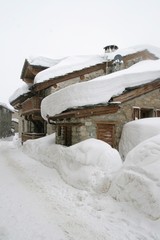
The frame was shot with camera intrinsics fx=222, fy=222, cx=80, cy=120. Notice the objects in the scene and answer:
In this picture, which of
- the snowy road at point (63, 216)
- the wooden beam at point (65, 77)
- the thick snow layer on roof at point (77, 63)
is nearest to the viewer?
the snowy road at point (63, 216)

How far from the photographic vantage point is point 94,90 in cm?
1012

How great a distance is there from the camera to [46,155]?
11.6 meters

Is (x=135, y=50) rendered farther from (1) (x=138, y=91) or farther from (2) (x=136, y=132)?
(2) (x=136, y=132)

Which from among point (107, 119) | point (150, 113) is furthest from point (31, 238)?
point (150, 113)

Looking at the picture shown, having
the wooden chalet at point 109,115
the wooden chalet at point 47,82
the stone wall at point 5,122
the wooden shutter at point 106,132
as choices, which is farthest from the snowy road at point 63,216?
the stone wall at point 5,122

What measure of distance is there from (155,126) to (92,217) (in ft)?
18.0

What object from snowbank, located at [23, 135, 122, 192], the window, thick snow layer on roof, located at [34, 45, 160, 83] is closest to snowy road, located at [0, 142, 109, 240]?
snowbank, located at [23, 135, 122, 192]

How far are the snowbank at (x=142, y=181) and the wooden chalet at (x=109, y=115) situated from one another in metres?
3.74

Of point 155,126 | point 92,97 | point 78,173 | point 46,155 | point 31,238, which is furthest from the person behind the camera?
point 46,155

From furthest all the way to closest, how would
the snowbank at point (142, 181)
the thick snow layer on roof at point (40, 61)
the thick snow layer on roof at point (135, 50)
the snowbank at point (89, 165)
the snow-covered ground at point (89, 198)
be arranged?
the thick snow layer on roof at point (135, 50) < the thick snow layer on roof at point (40, 61) < the snowbank at point (89, 165) < the snowbank at point (142, 181) < the snow-covered ground at point (89, 198)

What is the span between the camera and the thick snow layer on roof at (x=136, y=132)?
9352 millimetres

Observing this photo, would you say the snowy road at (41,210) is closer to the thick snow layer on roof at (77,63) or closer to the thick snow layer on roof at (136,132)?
the thick snow layer on roof at (136,132)

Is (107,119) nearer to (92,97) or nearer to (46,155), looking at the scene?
(92,97)

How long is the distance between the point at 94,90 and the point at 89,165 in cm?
397
